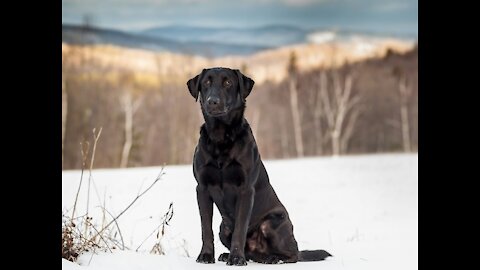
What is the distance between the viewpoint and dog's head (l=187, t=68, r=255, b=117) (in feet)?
17.2

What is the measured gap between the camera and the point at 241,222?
5379 millimetres

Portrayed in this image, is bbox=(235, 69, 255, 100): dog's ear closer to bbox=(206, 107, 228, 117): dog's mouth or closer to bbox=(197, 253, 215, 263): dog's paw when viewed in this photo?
bbox=(206, 107, 228, 117): dog's mouth

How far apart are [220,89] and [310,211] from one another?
8220mm

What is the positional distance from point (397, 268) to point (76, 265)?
9.15 feet

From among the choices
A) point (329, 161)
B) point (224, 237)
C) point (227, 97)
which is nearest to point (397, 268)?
point (224, 237)

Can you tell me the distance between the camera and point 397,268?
19.4 ft

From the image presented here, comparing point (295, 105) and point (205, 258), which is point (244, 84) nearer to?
point (205, 258)

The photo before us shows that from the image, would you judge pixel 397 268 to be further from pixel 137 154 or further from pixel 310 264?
pixel 137 154

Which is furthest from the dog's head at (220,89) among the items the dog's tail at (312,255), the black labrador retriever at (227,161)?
the dog's tail at (312,255)

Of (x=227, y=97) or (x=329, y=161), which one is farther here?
(x=329, y=161)

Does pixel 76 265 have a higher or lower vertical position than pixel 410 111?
lower

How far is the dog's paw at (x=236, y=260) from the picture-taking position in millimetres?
5293
